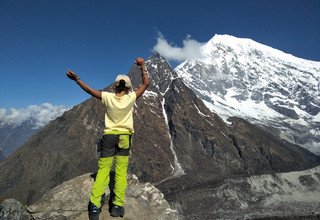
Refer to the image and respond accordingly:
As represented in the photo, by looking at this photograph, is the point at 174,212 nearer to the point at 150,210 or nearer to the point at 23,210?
the point at 150,210

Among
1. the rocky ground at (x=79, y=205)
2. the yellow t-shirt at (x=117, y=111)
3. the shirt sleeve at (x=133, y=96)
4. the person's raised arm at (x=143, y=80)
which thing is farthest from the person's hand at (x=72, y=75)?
the rocky ground at (x=79, y=205)

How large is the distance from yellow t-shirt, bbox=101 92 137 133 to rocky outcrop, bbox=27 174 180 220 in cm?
299

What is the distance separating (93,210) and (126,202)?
2446 mm

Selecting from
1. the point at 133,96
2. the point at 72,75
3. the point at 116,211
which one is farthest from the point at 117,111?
the point at 116,211

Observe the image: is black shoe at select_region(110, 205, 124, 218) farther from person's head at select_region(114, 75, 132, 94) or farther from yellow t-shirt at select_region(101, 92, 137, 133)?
person's head at select_region(114, 75, 132, 94)

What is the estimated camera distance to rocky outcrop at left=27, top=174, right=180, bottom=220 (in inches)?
604

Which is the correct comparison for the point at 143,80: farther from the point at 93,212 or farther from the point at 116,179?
the point at 93,212

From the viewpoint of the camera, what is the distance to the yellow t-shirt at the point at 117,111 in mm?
14852

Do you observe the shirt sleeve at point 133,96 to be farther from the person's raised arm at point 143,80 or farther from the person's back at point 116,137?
the person's raised arm at point 143,80

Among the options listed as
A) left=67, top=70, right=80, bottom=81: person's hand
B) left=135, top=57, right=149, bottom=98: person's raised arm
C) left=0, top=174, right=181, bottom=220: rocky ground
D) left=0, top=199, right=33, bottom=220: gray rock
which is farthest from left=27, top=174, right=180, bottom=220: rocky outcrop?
left=67, top=70, right=80, bottom=81: person's hand

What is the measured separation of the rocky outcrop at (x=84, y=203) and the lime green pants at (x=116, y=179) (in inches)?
36.6

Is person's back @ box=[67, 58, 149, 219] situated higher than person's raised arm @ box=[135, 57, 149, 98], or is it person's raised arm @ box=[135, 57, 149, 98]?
person's raised arm @ box=[135, 57, 149, 98]

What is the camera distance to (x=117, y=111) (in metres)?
14.9

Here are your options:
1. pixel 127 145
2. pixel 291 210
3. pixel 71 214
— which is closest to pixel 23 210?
pixel 71 214
